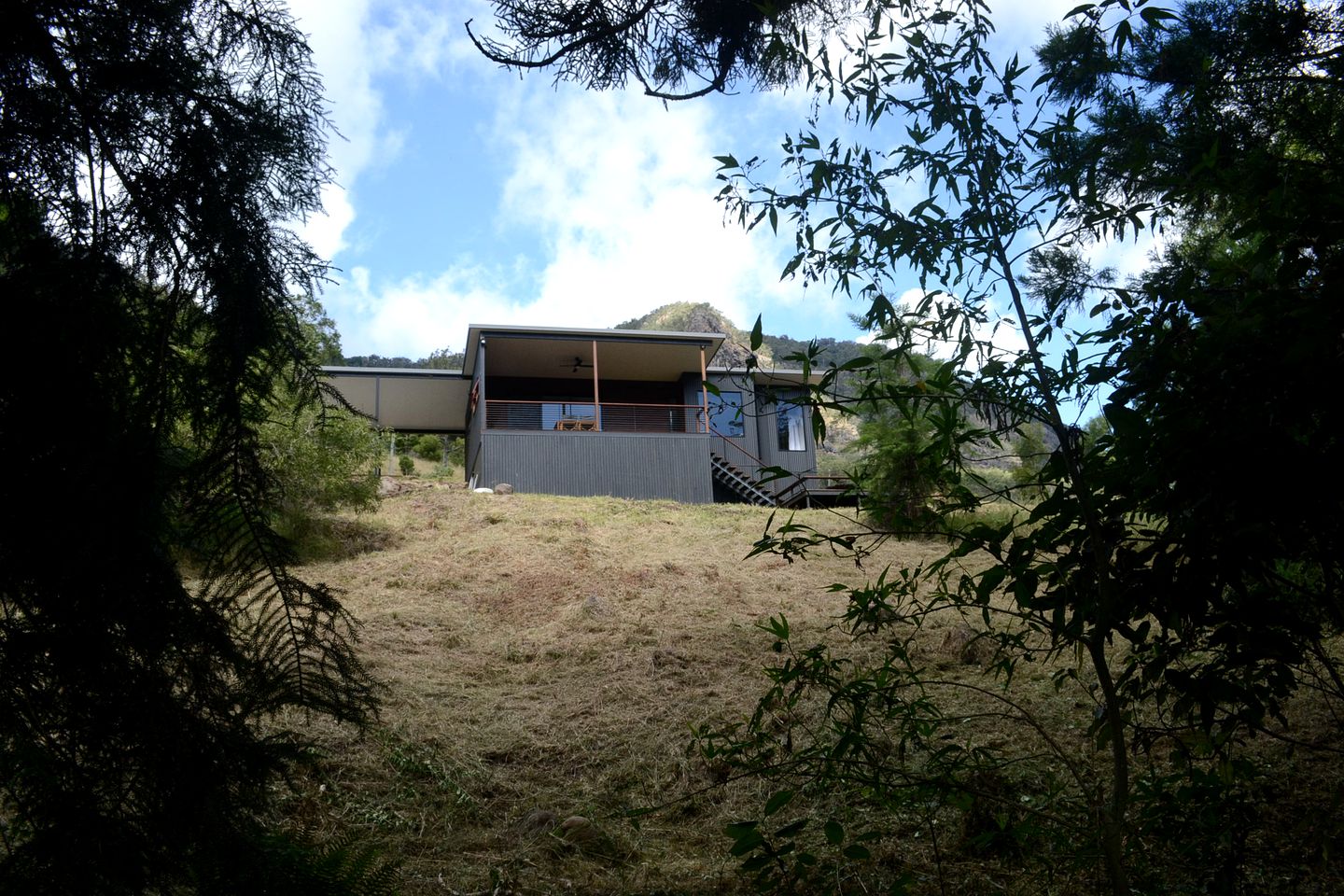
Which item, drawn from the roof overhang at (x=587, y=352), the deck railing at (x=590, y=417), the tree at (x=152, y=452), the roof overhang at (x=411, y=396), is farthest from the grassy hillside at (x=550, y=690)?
the roof overhang at (x=411, y=396)

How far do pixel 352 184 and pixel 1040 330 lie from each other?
7.82ft

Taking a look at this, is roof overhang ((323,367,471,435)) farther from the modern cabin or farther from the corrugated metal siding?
the corrugated metal siding

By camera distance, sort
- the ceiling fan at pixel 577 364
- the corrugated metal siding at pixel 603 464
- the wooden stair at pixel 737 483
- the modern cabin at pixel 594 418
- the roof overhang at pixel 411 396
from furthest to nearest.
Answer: the roof overhang at pixel 411 396, the ceiling fan at pixel 577 364, the wooden stair at pixel 737 483, the modern cabin at pixel 594 418, the corrugated metal siding at pixel 603 464

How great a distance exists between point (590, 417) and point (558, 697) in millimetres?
12727

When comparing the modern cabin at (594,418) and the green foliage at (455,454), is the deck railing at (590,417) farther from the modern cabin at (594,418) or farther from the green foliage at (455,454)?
the green foliage at (455,454)

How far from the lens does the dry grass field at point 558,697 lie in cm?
384

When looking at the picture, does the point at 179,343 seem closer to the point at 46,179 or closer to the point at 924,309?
the point at 46,179

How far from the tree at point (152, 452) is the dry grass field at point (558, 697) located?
70 centimetres

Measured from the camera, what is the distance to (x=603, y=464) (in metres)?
17.0

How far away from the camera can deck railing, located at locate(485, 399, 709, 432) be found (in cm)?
1748

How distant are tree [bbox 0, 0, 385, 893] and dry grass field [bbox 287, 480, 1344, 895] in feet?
2.29

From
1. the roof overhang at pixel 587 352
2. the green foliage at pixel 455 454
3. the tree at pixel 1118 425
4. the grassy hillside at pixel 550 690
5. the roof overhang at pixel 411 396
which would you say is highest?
the roof overhang at pixel 587 352

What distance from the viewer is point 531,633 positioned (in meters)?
7.94

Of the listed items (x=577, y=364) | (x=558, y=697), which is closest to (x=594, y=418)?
(x=577, y=364)
